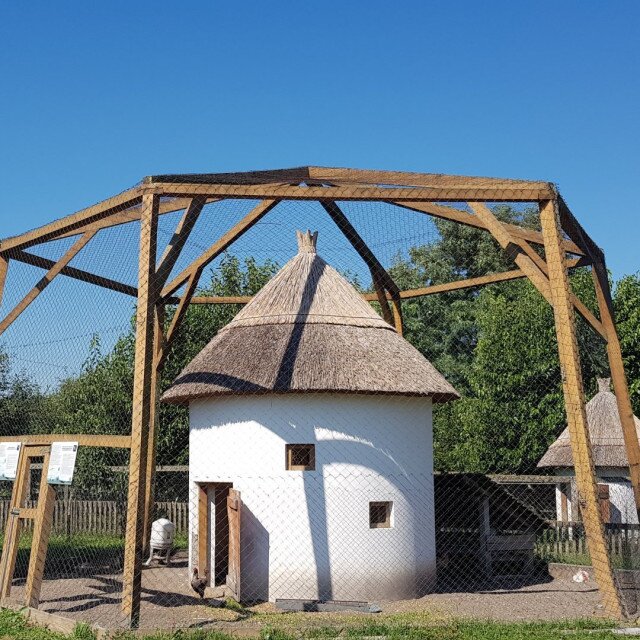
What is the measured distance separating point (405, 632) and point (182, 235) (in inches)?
213

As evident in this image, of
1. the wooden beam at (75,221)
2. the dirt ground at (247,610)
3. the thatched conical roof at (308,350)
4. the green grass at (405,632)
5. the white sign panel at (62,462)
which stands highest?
the wooden beam at (75,221)

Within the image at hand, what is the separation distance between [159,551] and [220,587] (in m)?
3.34

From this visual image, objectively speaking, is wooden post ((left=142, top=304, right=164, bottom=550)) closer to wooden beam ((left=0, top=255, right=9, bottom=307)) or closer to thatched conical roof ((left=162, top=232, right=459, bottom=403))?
thatched conical roof ((left=162, top=232, right=459, bottom=403))

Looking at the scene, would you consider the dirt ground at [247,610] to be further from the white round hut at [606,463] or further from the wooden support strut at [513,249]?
the white round hut at [606,463]

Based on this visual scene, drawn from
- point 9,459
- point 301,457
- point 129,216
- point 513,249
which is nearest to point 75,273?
point 129,216

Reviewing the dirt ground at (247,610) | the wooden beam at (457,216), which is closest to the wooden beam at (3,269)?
the dirt ground at (247,610)

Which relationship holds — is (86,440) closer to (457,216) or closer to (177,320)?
(177,320)

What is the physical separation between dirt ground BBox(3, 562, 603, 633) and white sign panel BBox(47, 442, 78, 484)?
159 cm

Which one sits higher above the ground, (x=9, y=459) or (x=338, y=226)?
(x=338, y=226)

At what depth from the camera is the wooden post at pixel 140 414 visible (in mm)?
9336

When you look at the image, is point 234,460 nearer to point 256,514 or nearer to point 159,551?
point 256,514

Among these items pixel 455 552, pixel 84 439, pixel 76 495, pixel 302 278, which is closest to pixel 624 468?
pixel 455 552

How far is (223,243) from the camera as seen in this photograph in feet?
44.9

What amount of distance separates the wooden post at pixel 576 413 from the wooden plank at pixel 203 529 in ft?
20.9
